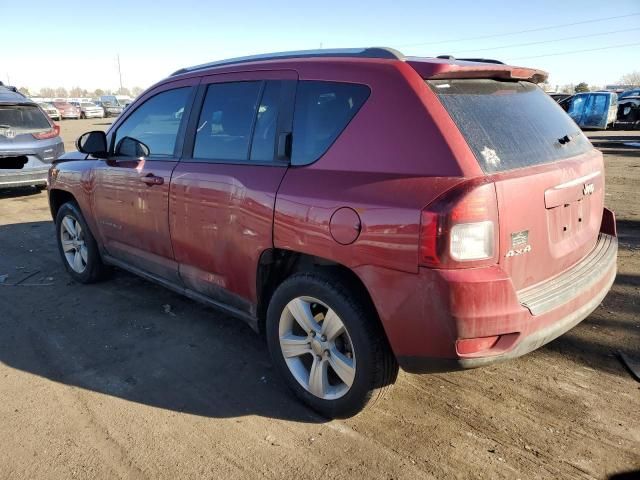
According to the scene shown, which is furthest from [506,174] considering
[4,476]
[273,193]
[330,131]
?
[4,476]

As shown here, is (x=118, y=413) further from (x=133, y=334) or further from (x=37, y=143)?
(x=37, y=143)

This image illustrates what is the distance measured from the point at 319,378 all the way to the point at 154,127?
239cm

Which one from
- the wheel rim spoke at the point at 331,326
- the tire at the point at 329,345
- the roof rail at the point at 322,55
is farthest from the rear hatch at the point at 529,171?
the wheel rim spoke at the point at 331,326

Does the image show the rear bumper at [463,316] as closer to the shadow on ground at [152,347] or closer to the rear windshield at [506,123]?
the rear windshield at [506,123]

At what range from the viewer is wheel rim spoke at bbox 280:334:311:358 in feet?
9.37

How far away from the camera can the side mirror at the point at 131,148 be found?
3.92 meters

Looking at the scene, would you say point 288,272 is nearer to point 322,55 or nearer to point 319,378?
point 319,378

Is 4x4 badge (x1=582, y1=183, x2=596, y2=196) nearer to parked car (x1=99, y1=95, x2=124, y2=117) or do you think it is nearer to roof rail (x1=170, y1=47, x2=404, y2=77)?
roof rail (x1=170, y1=47, x2=404, y2=77)

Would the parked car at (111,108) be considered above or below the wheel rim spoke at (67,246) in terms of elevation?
above

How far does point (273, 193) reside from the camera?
2.83 meters

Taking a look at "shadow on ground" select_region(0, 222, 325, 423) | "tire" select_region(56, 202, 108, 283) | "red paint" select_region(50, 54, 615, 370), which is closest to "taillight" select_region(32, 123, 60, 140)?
"tire" select_region(56, 202, 108, 283)

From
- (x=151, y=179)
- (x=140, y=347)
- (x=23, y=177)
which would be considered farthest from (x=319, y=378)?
(x=23, y=177)

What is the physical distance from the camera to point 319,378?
2793 millimetres

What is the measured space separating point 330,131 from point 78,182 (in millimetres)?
2978
